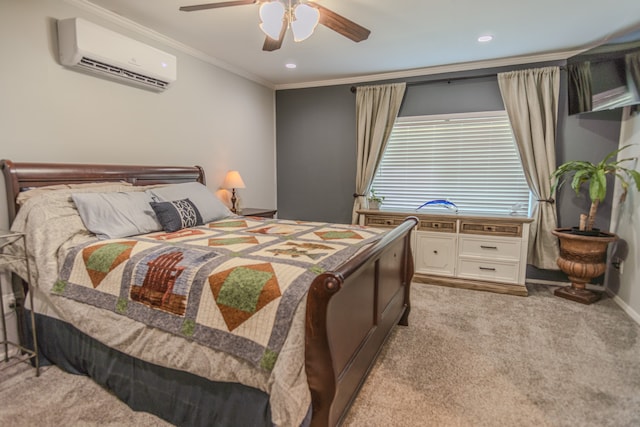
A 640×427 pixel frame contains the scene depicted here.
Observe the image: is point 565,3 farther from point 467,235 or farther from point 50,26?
point 50,26

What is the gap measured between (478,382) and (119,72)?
11.3 ft

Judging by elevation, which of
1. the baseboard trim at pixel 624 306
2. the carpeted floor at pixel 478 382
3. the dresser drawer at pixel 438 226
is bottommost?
the carpeted floor at pixel 478 382

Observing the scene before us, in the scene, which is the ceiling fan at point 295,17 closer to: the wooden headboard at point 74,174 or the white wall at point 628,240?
the wooden headboard at point 74,174

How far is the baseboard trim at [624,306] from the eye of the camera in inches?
115

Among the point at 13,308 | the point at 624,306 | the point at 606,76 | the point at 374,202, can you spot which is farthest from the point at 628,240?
the point at 13,308

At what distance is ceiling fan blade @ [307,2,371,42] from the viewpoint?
2154mm

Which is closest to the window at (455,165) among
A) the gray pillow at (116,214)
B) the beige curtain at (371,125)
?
the beige curtain at (371,125)

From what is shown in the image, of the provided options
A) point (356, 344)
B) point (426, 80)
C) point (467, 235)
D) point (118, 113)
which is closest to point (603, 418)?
point (356, 344)

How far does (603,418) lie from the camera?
1.76 m

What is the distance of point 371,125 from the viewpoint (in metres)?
4.46

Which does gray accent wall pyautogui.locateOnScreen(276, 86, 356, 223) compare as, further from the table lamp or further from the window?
the table lamp

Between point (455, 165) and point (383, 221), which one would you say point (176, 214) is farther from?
point (455, 165)

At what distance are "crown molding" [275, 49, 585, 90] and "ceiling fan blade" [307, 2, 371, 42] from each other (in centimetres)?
213

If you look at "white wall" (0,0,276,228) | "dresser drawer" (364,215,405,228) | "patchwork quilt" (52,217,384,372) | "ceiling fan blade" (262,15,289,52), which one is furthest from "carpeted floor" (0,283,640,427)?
"ceiling fan blade" (262,15,289,52)
